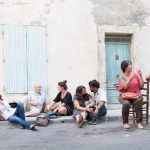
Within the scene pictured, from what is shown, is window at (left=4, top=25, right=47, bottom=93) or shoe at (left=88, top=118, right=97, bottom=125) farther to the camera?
window at (left=4, top=25, right=47, bottom=93)

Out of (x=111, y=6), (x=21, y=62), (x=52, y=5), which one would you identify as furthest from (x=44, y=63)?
(x=111, y=6)

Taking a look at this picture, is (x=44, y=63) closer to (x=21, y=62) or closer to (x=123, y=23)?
(x=21, y=62)

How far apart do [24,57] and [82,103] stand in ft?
7.42

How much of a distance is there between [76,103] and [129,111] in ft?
4.91

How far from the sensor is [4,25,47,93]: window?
13.4 meters

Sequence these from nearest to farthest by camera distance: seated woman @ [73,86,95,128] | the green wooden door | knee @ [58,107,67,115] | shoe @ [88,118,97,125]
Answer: seated woman @ [73,86,95,128] → shoe @ [88,118,97,125] → knee @ [58,107,67,115] → the green wooden door

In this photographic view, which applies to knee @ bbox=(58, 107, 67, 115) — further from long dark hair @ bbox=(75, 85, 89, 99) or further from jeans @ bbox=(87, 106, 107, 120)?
jeans @ bbox=(87, 106, 107, 120)

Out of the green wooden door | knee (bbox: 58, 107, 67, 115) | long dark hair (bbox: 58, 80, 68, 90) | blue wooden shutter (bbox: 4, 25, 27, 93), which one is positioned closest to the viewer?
knee (bbox: 58, 107, 67, 115)

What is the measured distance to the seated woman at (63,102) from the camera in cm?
1277

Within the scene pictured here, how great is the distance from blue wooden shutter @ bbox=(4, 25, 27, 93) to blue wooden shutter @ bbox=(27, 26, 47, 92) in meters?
0.14

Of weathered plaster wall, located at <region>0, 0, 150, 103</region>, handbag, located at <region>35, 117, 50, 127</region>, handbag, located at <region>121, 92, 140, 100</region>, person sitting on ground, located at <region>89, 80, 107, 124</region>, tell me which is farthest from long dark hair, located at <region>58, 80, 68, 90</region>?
handbag, located at <region>121, 92, 140, 100</region>

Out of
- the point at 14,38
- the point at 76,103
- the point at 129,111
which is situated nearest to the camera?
the point at 129,111

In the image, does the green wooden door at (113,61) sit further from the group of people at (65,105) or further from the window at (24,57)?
the window at (24,57)

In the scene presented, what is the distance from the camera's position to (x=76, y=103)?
12312mm
